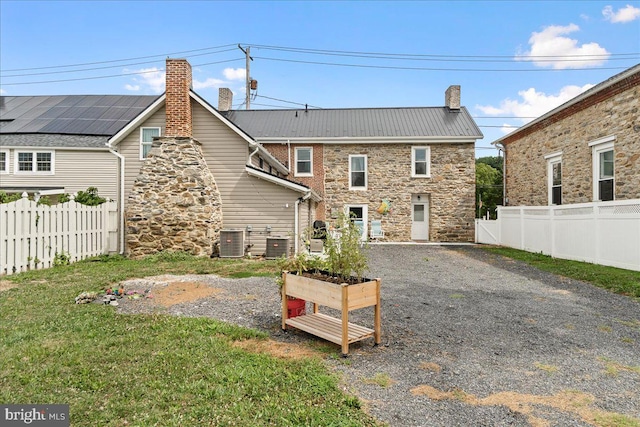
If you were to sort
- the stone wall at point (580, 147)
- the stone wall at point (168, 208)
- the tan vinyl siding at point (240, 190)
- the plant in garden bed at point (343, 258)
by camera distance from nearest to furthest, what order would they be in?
the plant in garden bed at point (343, 258)
the stone wall at point (580, 147)
the stone wall at point (168, 208)
the tan vinyl siding at point (240, 190)

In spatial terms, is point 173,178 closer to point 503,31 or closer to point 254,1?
point 254,1

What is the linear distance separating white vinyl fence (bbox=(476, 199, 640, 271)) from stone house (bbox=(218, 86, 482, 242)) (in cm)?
402

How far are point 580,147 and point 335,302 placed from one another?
1348 cm

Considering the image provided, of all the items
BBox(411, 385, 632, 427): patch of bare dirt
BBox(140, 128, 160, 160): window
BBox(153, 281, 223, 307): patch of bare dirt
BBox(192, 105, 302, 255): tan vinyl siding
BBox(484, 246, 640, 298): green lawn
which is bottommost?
BBox(411, 385, 632, 427): patch of bare dirt

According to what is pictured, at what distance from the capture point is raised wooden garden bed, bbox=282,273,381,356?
4094mm

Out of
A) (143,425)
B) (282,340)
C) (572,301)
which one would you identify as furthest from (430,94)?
(143,425)

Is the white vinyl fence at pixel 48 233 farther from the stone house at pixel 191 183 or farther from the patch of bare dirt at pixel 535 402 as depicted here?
the patch of bare dirt at pixel 535 402

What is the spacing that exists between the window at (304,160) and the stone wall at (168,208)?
814cm

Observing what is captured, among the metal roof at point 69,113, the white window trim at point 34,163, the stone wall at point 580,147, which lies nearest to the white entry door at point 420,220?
the stone wall at point 580,147

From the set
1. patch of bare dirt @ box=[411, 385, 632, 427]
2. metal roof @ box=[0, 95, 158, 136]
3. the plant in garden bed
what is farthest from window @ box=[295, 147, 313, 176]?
patch of bare dirt @ box=[411, 385, 632, 427]

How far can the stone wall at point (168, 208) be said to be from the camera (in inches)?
494

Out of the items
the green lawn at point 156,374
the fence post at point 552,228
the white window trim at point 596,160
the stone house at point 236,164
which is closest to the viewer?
the green lawn at point 156,374

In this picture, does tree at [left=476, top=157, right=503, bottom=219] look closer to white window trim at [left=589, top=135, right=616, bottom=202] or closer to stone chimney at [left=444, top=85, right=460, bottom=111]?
stone chimney at [left=444, top=85, right=460, bottom=111]

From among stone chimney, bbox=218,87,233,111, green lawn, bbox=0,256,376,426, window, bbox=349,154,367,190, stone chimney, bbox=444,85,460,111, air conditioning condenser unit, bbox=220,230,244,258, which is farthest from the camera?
stone chimney, bbox=218,87,233,111
